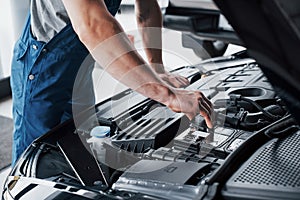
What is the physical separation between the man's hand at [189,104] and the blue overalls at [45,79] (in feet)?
1.55

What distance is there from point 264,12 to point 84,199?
1.84 ft

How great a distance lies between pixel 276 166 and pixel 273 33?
0.32 meters

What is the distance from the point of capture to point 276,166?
89 cm

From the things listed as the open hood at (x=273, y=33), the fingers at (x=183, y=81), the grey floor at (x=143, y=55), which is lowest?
the grey floor at (x=143, y=55)

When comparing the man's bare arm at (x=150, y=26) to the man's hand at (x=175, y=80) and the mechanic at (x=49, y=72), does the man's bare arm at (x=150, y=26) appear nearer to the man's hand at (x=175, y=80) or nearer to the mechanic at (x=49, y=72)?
the mechanic at (x=49, y=72)

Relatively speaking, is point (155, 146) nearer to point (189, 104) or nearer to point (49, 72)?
point (189, 104)

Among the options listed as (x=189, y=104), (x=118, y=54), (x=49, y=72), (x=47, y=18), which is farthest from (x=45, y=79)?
(x=189, y=104)

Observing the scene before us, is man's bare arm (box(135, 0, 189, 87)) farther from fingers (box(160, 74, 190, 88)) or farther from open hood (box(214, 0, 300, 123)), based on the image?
open hood (box(214, 0, 300, 123))

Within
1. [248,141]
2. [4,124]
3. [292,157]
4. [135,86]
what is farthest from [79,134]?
[4,124]

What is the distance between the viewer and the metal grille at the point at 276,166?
85 centimetres

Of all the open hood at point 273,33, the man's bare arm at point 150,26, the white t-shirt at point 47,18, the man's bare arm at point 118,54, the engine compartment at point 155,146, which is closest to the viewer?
the open hood at point 273,33

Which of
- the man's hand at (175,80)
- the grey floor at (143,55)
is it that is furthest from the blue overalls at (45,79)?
the man's hand at (175,80)

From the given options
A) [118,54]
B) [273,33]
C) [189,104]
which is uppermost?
[273,33]

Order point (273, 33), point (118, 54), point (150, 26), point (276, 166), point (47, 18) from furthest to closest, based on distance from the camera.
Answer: point (150, 26)
point (47, 18)
point (118, 54)
point (276, 166)
point (273, 33)
